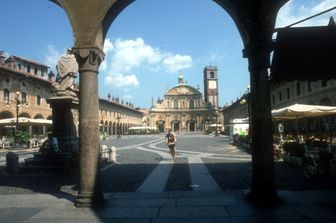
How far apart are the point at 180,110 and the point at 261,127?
347 feet

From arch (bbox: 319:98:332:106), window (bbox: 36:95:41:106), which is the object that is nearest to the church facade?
window (bbox: 36:95:41:106)

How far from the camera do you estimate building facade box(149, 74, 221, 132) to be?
370 ft

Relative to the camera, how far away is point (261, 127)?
721 cm

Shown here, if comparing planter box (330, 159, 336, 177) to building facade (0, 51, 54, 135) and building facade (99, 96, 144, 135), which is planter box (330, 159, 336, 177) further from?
building facade (99, 96, 144, 135)

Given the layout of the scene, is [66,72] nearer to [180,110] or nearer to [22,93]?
[22,93]

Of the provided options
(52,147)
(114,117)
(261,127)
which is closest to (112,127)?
(114,117)

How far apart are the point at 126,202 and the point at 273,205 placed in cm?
273

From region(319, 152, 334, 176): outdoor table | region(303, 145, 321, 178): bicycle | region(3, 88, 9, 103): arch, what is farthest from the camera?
region(3, 88, 9, 103): arch

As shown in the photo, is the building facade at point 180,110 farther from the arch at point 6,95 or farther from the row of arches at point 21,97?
the arch at point 6,95

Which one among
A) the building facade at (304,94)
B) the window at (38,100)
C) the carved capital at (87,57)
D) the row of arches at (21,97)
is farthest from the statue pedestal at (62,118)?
the window at (38,100)

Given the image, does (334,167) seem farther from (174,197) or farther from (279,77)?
(174,197)

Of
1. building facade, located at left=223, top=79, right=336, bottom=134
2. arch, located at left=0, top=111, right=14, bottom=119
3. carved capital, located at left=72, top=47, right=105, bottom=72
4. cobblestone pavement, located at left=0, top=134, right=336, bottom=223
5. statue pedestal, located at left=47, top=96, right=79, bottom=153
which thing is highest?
building facade, located at left=223, top=79, right=336, bottom=134

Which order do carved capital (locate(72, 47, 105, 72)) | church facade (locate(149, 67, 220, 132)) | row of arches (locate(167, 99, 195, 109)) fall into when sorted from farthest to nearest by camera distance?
row of arches (locate(167, 99, 195, 109)) < church facade (locate(149, 67, 220, 132)) < carved capital (locate(72, 47, 105, 72))

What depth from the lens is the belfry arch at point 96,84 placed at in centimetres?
715
